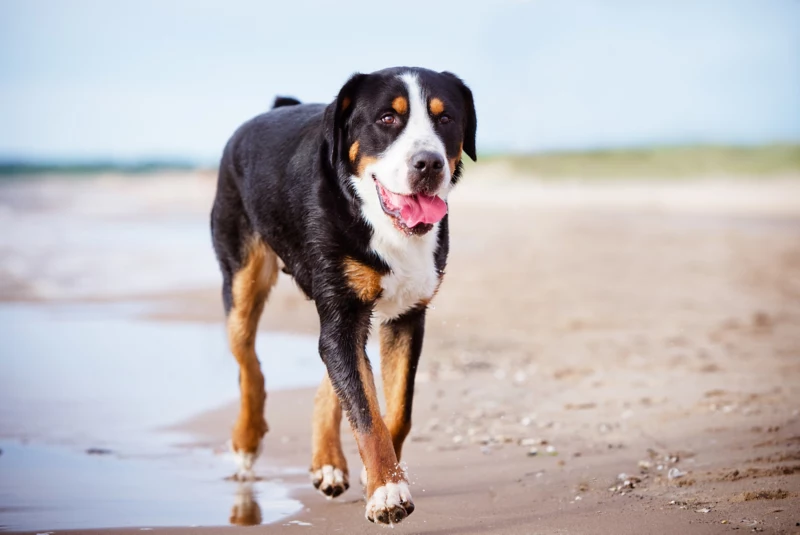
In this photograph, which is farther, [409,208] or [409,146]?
[409,208]

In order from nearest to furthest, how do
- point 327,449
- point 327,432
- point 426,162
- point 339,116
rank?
point 426,162 → point 339,116 → point 327,449 → point 327,432

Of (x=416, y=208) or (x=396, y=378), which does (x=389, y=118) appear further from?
(x=396, y=378)

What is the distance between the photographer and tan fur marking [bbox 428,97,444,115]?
4.28 metres

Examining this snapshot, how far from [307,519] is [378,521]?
59cm

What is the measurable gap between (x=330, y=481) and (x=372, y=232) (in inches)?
49.4

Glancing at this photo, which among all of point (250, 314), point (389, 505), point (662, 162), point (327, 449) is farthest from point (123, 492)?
point (662, 162)

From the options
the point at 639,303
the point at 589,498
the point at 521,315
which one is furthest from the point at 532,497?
the point at 639,303

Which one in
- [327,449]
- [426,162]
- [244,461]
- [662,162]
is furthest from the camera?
[662,162]

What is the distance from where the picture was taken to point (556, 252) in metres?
15.0

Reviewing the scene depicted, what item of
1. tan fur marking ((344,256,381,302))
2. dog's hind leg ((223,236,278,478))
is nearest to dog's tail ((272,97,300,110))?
dog's hind leg ((223,236,278,478))

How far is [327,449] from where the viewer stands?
16.1 feet

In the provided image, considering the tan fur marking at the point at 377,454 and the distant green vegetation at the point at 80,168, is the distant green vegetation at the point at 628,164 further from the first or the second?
the tan fur marking at the point at 377,454

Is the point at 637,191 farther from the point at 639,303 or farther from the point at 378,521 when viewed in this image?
the point at 378,521

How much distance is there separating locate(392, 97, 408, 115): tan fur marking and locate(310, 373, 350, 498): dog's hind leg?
136cm
